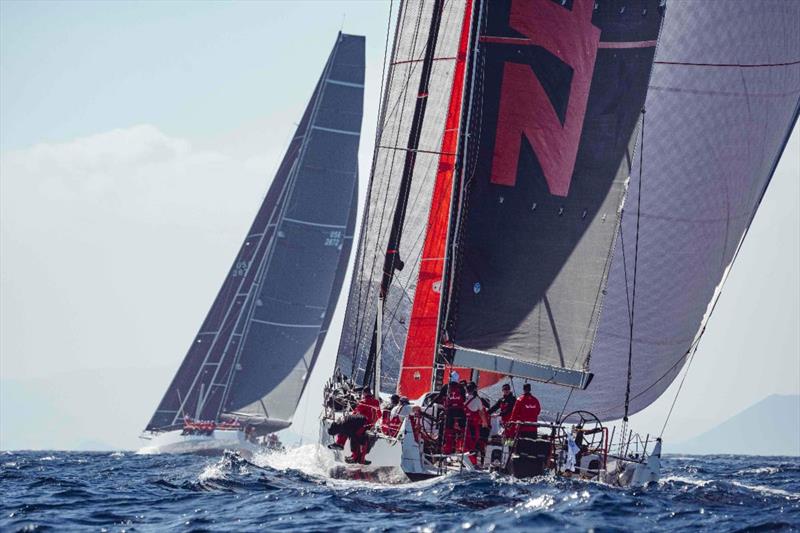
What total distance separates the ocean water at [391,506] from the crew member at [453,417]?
91cm

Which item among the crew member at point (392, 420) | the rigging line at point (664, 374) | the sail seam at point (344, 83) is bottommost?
the crew member at point (392, 420)

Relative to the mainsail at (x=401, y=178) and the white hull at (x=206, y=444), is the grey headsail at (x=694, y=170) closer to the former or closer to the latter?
the mainsail at (x=401, y=178)

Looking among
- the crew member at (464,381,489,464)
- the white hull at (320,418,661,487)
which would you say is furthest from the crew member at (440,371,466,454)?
the white hull at (320,418,661,487)

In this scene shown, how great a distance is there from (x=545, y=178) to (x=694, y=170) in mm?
4589

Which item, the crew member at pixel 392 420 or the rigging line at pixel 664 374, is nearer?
the crew member at pixel 392 420

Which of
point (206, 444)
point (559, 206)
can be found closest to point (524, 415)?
point (559, 206)

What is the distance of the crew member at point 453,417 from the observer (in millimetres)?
17234

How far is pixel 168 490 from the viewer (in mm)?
17984

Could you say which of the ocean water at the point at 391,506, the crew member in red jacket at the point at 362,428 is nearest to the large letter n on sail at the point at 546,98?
the crew member in red jacket at the point at 362,428

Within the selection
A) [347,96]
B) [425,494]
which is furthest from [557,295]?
[347,96]

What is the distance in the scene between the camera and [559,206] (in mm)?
18312

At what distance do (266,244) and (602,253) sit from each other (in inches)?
1141

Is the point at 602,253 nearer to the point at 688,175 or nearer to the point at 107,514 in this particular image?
the point at 688,175

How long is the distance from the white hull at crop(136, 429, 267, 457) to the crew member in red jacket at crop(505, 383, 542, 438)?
2748cm
